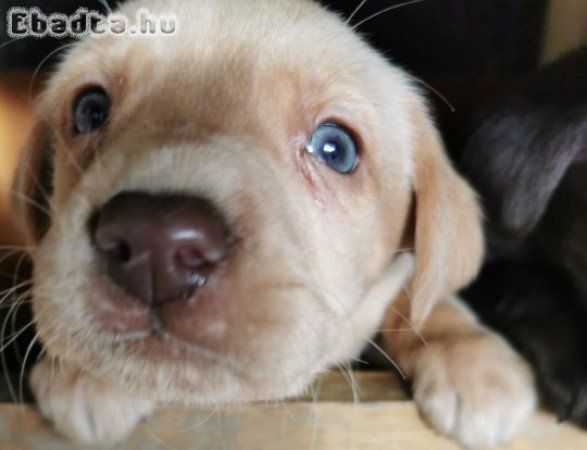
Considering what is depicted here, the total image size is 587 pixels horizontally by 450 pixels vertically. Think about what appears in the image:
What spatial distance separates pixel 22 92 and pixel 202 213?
1.28 meters

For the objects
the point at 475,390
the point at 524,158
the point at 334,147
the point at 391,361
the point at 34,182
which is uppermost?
the point at 524,158

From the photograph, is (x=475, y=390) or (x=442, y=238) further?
(x=442, y=238)

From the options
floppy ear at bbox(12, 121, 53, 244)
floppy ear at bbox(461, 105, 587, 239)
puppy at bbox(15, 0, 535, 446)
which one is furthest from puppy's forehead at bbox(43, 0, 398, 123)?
floppy ear at bbox(461, 105, 587, 239)

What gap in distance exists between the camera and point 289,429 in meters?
1.26

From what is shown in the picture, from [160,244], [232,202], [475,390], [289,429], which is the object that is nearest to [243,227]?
[232,202]

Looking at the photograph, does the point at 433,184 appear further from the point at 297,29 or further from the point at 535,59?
the point at 535,59

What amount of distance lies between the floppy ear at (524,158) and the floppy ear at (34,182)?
0.90m

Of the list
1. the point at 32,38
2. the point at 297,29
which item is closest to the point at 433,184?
the point at 297,29

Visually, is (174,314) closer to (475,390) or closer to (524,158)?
(475,390)

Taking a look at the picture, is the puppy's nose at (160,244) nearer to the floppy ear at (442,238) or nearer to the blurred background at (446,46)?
the floppy ear at (442,238)

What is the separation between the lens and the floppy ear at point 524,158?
1564mm

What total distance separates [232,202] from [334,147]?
15.7 inches

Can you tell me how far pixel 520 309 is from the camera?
155 centimetres

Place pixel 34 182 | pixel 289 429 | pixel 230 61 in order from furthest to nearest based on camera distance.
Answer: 1. pixel 34 182
2. pixel 230 61
3. pixel 289 429
